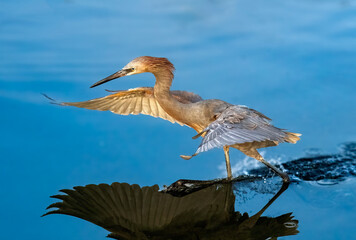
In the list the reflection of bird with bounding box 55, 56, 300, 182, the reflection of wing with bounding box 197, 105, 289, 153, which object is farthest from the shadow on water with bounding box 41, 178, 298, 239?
the reflection of wing with bounding box 197, 105, 289, 153

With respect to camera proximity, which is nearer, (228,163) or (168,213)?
(168,213)

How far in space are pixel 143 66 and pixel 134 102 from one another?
708mm

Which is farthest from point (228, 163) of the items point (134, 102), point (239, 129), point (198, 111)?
point (134, 102)

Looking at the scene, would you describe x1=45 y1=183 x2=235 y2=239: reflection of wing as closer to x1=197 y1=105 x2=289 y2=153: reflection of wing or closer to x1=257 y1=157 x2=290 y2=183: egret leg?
x1=257 y1=157 x2=290 y2=183: egret leg

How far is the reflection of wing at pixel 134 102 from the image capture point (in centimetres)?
489

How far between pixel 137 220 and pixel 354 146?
2.80 meters

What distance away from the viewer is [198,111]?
4562 mm

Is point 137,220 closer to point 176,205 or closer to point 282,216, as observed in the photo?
point 176,205

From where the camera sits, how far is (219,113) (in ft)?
14.5

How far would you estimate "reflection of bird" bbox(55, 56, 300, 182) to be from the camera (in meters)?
Answer: 3.95

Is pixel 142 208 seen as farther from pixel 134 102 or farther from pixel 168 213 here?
pixel 134 102

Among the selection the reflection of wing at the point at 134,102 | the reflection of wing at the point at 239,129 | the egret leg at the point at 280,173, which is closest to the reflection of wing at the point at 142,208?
the egret leg at the point at 280,173

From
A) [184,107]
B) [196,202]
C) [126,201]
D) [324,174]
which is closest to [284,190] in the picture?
[324,174]

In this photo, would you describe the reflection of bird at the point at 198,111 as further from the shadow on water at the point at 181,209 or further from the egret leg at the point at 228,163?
the shadow on water at the point at 181,209
